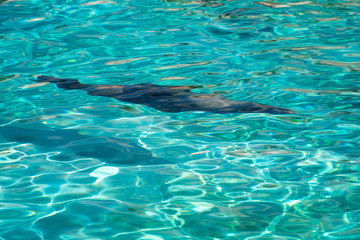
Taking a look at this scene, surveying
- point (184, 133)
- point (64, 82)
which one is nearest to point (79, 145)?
point (184, 133)

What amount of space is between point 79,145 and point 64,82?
1682 millimetres

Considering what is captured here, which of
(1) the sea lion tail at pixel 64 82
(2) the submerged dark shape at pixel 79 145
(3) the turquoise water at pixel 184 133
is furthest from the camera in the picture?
(1) the sea lion tail at pixel 64 82

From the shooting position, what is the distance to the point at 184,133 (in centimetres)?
463

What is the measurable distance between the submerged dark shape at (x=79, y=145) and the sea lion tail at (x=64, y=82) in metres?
1.09

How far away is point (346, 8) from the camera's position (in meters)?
8.38

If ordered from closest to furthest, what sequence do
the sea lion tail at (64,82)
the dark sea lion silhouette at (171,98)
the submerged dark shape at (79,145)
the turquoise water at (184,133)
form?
the turquoise water at (184,133), the submerged dark shape at (79,145), the dark sea lion silhouette at (171,98), the sea lion tail at (64,82)

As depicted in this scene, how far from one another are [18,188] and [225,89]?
2605 millimetres

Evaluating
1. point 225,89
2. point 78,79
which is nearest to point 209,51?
point 225,89

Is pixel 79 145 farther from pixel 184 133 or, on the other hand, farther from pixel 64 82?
pixel 64 82

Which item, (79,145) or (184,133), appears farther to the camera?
(184,133)

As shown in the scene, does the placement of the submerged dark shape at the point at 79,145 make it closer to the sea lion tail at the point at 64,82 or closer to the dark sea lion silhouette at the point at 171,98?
the dark sea lion silhouette at the point at 171,98

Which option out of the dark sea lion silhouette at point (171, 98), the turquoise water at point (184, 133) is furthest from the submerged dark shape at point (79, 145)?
the dark sea lion silhouette at point (171, 98)

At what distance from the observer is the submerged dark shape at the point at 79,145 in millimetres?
4180

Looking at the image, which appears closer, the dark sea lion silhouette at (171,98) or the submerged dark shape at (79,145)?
the submerged dark shape at (79,145)
